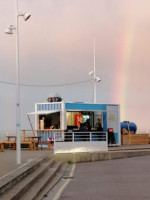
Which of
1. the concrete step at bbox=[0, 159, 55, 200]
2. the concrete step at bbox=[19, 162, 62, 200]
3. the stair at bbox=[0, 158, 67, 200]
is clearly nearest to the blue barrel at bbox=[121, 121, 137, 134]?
the concrete step at bbox=[19, 162, 62, 200]

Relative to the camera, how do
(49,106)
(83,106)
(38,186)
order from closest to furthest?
(38,186)
(83,106)
(49,106)

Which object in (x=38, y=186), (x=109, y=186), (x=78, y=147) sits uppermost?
(x=78, y=147)

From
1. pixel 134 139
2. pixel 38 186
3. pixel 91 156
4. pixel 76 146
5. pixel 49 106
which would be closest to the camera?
pixel 38 186

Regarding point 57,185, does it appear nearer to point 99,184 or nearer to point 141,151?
point 99,184

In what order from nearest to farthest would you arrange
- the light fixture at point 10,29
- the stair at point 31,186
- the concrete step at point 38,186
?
the stair at point 31,186 → the concrete step at point 38,186 → the light fixture at point 10,29

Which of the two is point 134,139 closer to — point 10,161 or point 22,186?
point 10,161

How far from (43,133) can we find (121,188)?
707 inches

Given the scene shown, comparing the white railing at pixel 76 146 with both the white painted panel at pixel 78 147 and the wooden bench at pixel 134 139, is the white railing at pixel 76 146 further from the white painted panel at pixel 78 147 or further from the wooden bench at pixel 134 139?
the wooden bench at pixel 134 139

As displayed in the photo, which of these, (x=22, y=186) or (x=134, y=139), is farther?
(x=134, y=139)

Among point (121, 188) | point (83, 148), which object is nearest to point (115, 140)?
point (83, 148)

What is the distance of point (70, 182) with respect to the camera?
12.8 metres

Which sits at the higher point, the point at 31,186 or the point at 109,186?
the point at 31,186

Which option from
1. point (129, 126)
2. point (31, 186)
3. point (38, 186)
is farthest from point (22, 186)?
point (129, 126)

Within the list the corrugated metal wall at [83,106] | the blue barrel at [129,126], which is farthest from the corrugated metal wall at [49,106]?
the blue barrel at [129,126]
